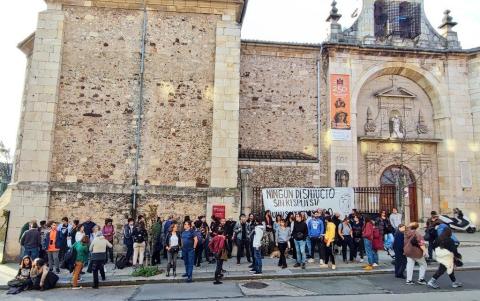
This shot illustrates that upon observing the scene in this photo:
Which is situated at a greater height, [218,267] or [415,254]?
[415,254]

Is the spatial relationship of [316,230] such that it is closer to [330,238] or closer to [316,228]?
[316,228]

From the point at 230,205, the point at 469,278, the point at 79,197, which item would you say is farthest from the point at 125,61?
the point at 469,278

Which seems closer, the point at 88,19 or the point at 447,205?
the point at 88,19

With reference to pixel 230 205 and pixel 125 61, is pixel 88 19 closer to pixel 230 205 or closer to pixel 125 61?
pixel 125 61

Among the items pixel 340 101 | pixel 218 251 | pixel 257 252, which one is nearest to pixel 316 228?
pixel 257 252

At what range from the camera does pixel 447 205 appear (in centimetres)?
1766

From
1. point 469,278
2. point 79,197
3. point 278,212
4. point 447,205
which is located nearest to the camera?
point 469,278

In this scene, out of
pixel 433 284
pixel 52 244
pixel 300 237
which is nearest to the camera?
pixel 433 284

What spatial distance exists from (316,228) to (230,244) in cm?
284

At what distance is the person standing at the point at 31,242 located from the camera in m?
9.70

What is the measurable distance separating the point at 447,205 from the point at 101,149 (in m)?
15.8

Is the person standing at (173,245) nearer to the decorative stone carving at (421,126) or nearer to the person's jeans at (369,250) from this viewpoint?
the person's jeans at (369,250)

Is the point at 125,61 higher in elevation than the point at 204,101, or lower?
higher

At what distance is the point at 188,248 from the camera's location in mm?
9141
